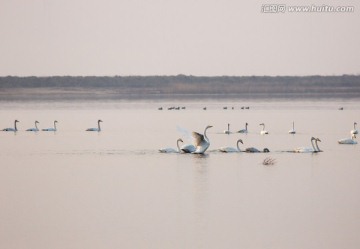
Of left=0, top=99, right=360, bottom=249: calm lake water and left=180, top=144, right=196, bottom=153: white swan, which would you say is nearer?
left=0, top=99, right=360, bottom=249: calm lake water

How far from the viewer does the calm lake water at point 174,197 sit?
12141mm

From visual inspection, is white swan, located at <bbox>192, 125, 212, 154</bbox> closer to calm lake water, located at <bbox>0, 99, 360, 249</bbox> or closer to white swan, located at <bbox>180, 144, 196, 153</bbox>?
white swan, located at <bbox>180, 144, 196, 153</bbox>

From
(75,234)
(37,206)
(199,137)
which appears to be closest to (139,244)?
(75,234)

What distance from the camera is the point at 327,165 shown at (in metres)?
19.9

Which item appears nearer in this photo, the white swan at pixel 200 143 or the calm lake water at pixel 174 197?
the calm lake water at pixel 174 197

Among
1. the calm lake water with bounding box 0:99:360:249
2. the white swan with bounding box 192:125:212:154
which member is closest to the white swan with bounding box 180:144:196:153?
the white swan with bounding box 192:125:212:154

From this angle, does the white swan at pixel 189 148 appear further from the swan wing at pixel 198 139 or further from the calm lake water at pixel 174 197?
the calm lake water at pixel 174 197

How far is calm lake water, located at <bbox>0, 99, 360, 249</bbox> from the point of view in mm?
12141

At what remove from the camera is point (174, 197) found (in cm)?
1523

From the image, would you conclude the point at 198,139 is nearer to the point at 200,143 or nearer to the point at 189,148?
the point at 200,143

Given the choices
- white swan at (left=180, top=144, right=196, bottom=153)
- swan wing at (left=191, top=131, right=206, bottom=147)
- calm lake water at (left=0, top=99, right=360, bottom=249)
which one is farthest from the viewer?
white swan at (left=180, top=144, right=196, bottom=153)

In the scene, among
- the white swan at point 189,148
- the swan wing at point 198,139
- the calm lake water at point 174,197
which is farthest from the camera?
the white swan at point 189,148

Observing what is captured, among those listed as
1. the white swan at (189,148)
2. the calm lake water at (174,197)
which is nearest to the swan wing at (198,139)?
the white swan at (189,148)

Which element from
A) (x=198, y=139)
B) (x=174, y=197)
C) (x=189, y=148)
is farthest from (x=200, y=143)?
(x=174, y=197)
